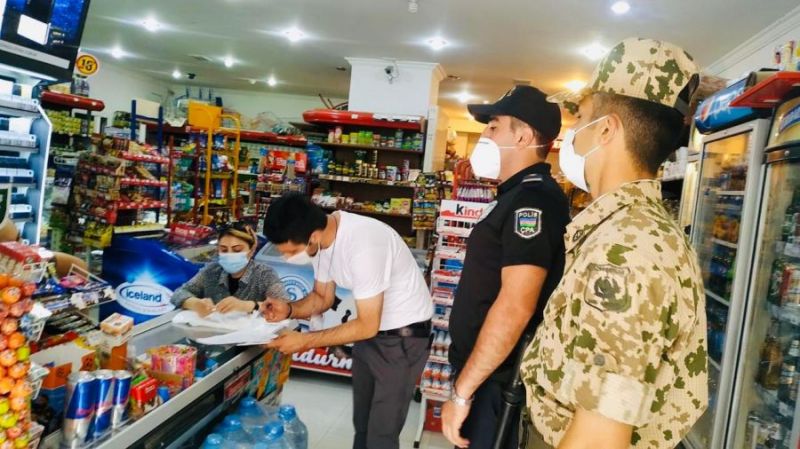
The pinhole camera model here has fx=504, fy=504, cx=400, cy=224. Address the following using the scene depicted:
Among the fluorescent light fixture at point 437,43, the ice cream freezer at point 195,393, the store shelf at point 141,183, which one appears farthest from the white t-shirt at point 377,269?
the fluorescent light fixture at point 437,43

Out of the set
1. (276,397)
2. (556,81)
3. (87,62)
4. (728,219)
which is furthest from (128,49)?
(728,219)

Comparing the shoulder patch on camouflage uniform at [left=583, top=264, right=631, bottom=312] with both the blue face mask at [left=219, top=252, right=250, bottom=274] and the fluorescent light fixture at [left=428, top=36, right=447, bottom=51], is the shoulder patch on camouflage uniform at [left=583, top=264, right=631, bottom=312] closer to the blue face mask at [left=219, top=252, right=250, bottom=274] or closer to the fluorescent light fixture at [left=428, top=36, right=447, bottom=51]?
the blue face mask at [left=219, top=252, right=250, bottom=274]

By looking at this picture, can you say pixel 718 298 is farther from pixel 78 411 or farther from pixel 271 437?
pixel 78 411

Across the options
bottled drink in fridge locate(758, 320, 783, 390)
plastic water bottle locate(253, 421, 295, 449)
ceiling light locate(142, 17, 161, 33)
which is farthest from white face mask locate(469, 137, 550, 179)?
ceiling light locate(142, 17, 161, 33)

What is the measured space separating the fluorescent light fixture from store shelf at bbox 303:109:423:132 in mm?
986

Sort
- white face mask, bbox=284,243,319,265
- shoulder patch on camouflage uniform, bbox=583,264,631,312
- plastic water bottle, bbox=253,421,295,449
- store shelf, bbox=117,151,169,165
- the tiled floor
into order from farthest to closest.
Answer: store shelf, bbox=117,151,169,165, the tiled floor, white face mask, bbox=284,243,319,265, plastic water bottle, bbox=253,421,295,449, shoulder patch on camouflage uniform, bbox=583,264,631,312

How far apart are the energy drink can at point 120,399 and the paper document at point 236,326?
542 mm

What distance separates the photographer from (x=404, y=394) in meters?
2.39

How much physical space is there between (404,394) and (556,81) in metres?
7.33

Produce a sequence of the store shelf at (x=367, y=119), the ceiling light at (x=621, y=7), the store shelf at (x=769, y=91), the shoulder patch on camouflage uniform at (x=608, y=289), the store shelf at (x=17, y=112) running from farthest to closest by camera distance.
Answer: the store shelf at (x=367, y=119), the ceiling light at (x=621, y=7), the store shelf at (x=769, y=91), the store shelf at (x=17, y=112), the shoulder patch on camouflage uniform at (x=608, y=289)

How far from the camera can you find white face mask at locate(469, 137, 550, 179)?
6.90 feet

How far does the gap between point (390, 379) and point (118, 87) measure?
12.0 metres

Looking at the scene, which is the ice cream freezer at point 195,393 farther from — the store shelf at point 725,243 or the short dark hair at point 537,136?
the store shelf at point 725,243

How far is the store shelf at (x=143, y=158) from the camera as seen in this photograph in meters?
5.54
